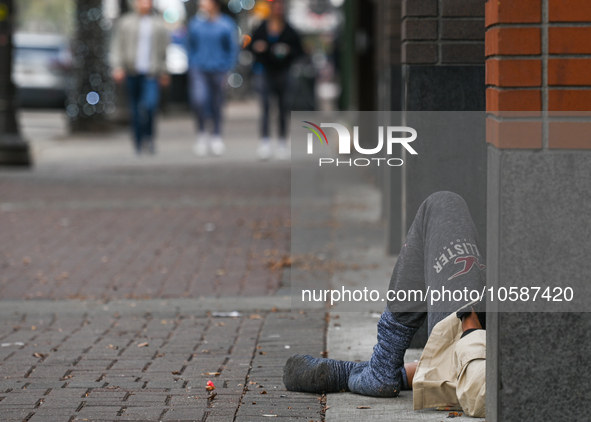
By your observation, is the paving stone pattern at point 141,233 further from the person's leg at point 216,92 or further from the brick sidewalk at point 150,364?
the person's leg at point 216,92

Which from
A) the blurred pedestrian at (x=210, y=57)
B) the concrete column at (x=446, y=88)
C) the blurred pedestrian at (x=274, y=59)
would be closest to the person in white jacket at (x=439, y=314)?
the concrete column at (x=446, y=88)

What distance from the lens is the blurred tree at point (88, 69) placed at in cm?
1736

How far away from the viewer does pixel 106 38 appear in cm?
1784

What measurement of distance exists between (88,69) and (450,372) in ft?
49.5

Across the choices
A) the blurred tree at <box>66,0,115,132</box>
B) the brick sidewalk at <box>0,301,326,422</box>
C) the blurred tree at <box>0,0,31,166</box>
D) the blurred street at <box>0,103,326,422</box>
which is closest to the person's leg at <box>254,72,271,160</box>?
the blurred street at <box>0,103,326,422</box>

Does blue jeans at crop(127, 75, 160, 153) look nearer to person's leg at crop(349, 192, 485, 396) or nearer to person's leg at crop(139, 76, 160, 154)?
person's leg at crop(139, 76, 160, 154)

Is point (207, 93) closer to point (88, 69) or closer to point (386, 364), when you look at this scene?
point (88, 69)

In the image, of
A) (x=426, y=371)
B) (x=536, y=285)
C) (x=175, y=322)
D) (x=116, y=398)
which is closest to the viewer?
(x=536, y=285)

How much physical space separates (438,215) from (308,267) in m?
2.74

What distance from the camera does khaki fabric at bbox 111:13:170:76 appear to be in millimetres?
13508

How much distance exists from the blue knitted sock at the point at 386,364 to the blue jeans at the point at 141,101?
10.4 meters

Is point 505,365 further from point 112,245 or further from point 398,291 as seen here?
point 112,245

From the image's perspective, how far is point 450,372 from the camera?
3.29m

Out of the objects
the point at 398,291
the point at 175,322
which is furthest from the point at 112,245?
the point at 398,291
